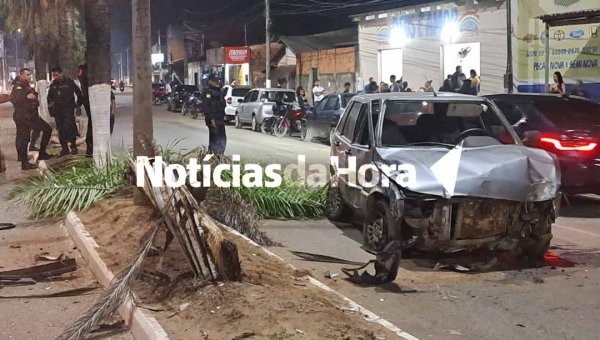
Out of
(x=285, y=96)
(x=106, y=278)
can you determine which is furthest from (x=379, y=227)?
(x=285, y=96)

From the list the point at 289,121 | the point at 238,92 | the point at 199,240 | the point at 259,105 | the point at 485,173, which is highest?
the point at 238,92

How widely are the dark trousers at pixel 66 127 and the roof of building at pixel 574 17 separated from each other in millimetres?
11403

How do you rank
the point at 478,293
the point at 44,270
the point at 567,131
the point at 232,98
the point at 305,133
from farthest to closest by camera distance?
1. the point at 232,98
2. the point at 305,133
3. the point at 567,131
4. the point at 44,270
5. the point at 478,293

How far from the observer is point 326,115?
20.3 meters

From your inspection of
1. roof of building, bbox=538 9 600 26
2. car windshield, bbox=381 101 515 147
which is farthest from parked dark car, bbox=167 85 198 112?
car windshield, bbox=381 101 515 147

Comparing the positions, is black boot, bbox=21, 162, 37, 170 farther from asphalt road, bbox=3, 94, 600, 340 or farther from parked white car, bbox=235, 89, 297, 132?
parked white car, bbox=235, 89, 297, 132

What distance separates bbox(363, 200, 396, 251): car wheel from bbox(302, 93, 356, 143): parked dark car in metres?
12.2

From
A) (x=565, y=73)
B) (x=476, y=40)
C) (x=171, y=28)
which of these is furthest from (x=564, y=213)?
(x=171, y=28)

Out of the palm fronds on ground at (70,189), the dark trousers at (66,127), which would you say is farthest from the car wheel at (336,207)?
the dark trousers at (66,127)

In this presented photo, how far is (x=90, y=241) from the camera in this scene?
7.92 m

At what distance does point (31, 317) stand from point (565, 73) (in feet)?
62.1

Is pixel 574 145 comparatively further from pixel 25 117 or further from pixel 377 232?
pixel 25 117

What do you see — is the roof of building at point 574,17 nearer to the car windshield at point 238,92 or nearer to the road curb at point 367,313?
the road curb at point 367,313

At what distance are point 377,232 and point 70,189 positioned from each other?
4.77 meters
